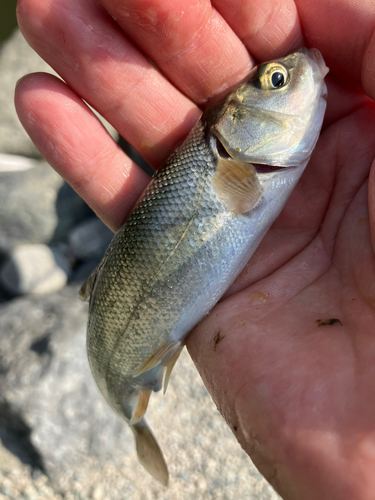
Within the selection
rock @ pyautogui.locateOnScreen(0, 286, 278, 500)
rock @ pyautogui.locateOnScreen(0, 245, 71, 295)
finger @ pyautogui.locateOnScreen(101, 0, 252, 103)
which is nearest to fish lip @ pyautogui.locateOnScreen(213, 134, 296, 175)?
finger @ pyautogui.locateOnScreen(101, 0, 252, 103)

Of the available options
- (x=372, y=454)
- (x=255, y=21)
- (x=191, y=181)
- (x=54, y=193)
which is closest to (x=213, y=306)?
(x=191, y=181)

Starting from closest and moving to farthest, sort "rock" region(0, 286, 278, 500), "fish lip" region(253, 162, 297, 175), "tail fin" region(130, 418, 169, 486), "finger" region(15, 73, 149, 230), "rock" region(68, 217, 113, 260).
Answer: "fish lip" region(253, 162, 297, 175)
"finger" region(15, 73, 149, 230)
"tail fin" region(130, 418, 169, 486)
"rock" region(0, 286, 278, 500)
"rock" region(68, 217, 113, 260)

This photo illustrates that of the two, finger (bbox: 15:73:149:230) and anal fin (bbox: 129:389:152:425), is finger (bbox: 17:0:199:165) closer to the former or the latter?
finger (bbox: 15:73:149:230)

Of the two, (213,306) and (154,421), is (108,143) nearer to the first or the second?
(213,306)

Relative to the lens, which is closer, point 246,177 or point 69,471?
point 246,177

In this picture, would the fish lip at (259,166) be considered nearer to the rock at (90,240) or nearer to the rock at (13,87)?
the rock at (90,240)

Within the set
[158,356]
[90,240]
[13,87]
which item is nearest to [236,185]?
[158,356]
